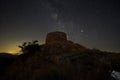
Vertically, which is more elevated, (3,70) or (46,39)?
(46,39)

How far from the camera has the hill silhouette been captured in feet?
41.6

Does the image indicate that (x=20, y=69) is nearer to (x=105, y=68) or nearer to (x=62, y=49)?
(x=62, y=49)

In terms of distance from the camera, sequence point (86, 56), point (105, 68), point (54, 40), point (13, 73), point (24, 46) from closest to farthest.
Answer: point (105, 68) → point (86, 56) → point (13, 73) → point (24, 46) → point (54, 40)

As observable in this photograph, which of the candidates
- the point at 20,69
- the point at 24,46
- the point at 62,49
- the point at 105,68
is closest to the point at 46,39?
the point at 24,46

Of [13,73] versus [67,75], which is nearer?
[67,75]

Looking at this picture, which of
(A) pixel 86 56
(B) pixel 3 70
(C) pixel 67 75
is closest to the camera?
(C) pixel 67 75

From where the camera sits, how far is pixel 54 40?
26797mm

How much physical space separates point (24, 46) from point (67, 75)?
44.6 ft

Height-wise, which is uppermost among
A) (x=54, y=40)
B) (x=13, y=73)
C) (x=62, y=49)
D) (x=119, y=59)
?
(x=54, y=40)

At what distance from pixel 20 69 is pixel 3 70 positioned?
3.02m

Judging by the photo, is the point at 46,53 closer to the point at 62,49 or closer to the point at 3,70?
the point at 62,49

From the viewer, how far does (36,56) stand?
21453 millimetres

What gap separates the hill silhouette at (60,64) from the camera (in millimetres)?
12680

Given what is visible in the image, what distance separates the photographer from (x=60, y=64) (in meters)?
16.2
